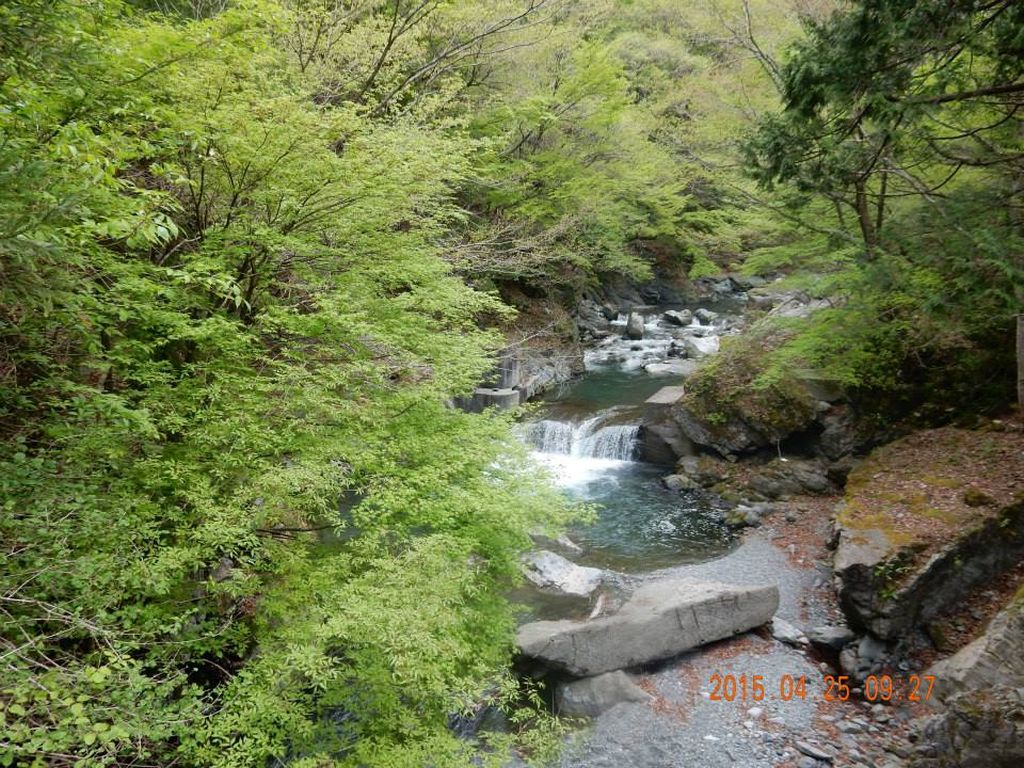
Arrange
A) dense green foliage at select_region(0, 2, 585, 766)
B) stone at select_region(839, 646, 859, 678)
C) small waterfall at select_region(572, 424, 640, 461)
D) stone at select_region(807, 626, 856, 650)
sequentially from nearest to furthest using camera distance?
dense green foliage at select_region(0, 2, 585, 766)
stone at select_region(839, 646, 859, 678)
stone at select_region(807, 626, 856, 650)
small waterfall at select_region(572, 424, 640, 461)

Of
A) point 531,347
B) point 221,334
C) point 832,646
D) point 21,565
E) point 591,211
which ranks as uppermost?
point 591,211

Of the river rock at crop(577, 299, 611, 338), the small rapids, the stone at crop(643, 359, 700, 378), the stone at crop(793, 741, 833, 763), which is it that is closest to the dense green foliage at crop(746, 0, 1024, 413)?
the small rapids

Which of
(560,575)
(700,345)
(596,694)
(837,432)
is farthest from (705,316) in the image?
(596,694)

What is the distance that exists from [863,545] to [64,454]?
9.15 metres

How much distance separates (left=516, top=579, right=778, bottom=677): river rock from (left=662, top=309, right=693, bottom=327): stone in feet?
63.4

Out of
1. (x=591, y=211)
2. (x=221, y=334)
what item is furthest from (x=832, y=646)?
(x=591, y=211)

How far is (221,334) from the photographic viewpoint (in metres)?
5.19

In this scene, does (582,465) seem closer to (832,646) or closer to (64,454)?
(832,646)

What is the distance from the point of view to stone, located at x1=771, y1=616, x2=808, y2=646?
7.34 m

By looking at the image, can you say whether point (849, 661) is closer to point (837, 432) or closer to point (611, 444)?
point (837, 432)

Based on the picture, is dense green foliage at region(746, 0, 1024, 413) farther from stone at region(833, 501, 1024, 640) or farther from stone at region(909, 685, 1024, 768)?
stone at region(909, 685, 1024, 768)

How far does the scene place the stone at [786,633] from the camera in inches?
289

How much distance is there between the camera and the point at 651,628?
7109 mm
